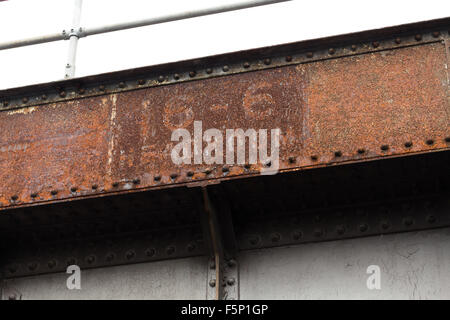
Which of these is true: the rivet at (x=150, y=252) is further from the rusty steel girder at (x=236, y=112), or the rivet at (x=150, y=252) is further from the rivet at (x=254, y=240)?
the rivet at (x=254, y=240)

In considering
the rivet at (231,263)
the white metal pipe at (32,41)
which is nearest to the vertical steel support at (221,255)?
the rivet at (231,263)

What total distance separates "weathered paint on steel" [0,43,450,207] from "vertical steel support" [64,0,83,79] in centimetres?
51

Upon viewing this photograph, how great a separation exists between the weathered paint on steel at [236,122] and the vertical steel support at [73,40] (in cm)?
51

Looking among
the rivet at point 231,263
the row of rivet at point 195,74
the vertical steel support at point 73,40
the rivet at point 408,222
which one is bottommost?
the rivet at point 231,263

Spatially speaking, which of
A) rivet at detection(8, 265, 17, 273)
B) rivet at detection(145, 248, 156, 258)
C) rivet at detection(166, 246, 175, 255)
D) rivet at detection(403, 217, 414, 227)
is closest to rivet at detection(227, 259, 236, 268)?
rivet at detection(166, 246, 175, 255)

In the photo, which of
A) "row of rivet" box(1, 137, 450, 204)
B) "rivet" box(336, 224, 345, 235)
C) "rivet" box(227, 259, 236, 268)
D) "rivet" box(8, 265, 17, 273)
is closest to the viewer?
"row of rivet" box(1, 137, 450, 204)

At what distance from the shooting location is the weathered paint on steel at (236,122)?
5730mm

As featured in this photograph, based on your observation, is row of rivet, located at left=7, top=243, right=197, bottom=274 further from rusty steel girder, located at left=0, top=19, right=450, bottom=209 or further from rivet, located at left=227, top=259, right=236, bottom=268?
rusty steel girder, located at left=0, top=19, right=450, bottom=209

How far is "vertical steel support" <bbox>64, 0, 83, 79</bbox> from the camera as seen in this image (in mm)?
7121

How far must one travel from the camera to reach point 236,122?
241 inches

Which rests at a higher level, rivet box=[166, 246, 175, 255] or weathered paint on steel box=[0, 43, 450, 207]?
weathered paint on steel box=[0, 43, 450, 207]

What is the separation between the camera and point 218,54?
634 centimetres
